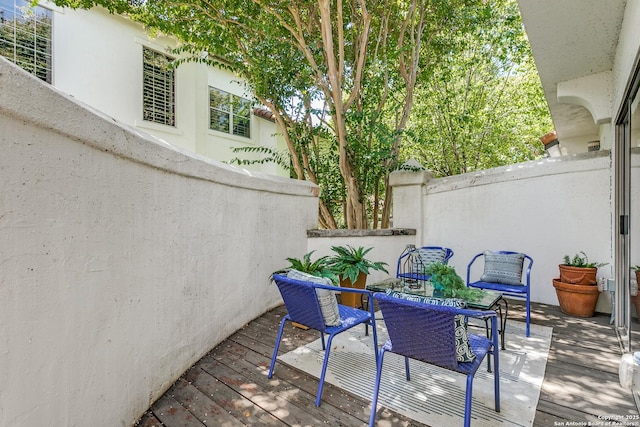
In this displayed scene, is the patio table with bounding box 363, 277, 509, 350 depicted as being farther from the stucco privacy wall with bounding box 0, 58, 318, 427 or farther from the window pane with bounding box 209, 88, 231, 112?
the window pane with bounding box 209, 88, 231, 112

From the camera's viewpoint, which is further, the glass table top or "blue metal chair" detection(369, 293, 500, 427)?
the glass table top

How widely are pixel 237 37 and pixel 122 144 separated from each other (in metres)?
4.35

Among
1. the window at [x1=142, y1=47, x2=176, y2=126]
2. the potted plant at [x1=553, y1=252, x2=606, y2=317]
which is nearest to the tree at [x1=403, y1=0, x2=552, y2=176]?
the potted plant at [x1=553, y1=252, x2=606, y2=317]

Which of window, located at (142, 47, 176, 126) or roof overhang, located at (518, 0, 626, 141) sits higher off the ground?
window, located at (142, 47, 176, 126)

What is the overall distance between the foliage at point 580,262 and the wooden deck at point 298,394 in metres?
0.97

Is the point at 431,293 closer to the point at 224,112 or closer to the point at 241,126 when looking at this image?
the point at 224,112

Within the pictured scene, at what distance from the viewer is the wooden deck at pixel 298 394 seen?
1858mm

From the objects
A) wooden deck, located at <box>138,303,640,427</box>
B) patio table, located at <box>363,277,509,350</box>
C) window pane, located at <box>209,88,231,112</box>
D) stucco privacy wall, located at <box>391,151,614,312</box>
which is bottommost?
wooden deck, located at <box>138,303,640,427</box>

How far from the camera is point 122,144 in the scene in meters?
1.69

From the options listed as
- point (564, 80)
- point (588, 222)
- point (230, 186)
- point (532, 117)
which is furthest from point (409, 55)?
point (532, 117)

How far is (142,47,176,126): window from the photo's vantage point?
7211 millimetres

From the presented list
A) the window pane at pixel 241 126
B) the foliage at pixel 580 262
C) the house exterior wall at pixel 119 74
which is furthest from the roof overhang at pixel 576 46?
the window pane at pixel 241 126

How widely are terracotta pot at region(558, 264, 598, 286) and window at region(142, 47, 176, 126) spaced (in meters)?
8.06

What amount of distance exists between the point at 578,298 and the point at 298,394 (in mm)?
3374
